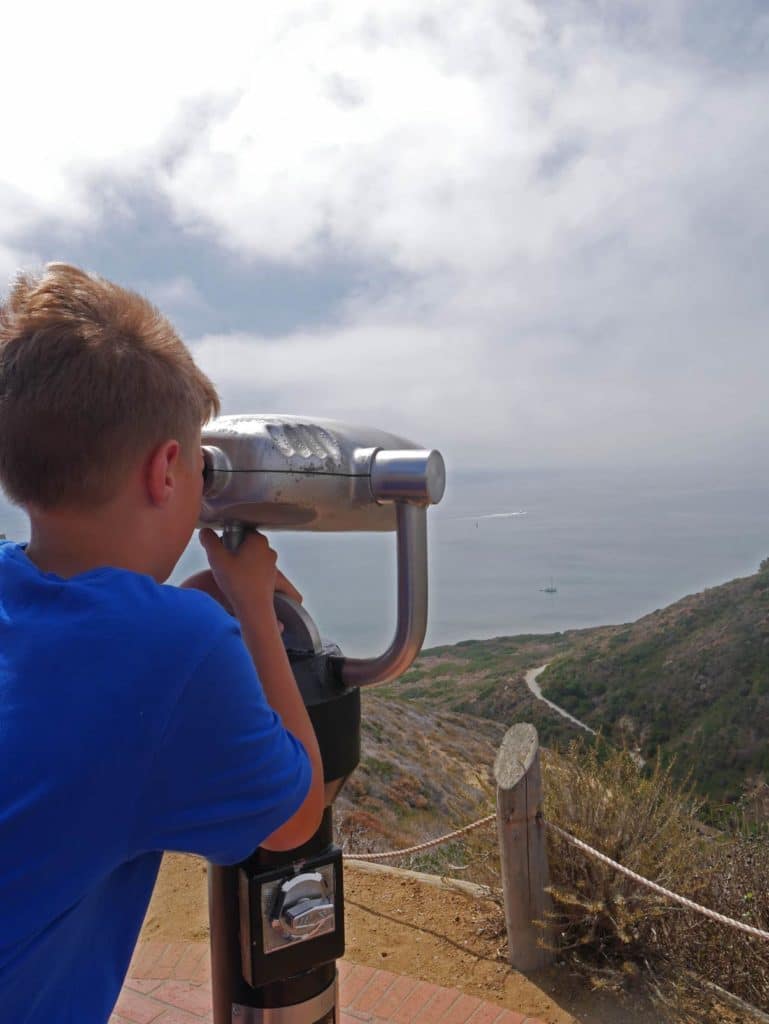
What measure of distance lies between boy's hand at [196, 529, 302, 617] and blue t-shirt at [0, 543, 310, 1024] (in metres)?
0.21

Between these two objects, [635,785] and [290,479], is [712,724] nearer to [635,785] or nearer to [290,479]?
[635,785]

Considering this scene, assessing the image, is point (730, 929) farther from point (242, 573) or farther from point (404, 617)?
point (242, 573)

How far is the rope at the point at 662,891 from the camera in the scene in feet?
7.41

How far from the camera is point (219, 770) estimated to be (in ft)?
2.49

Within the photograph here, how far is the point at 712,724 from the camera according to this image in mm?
10617

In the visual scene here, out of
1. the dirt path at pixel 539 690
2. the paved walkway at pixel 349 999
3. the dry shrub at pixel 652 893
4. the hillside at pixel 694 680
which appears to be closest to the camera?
the paved walkway at pixel 349 999

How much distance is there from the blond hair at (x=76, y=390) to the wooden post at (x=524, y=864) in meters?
2.24

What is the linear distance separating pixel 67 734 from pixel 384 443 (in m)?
0.60

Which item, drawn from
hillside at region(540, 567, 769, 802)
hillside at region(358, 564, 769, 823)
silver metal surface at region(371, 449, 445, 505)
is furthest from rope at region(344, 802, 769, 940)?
hillside at region(540, 567, 769, 802)

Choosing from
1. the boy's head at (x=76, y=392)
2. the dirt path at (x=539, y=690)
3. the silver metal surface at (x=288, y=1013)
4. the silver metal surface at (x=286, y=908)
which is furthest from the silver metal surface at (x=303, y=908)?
the dirt path at (x=539, y=690)

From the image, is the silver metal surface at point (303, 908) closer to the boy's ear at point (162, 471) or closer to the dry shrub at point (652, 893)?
the boy's ear at point (162, 471)

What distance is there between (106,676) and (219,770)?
5.4 inches

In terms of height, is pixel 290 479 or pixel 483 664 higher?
pixel 290 479

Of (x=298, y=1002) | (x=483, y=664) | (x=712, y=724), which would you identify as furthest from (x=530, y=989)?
(x=483, y=664)
